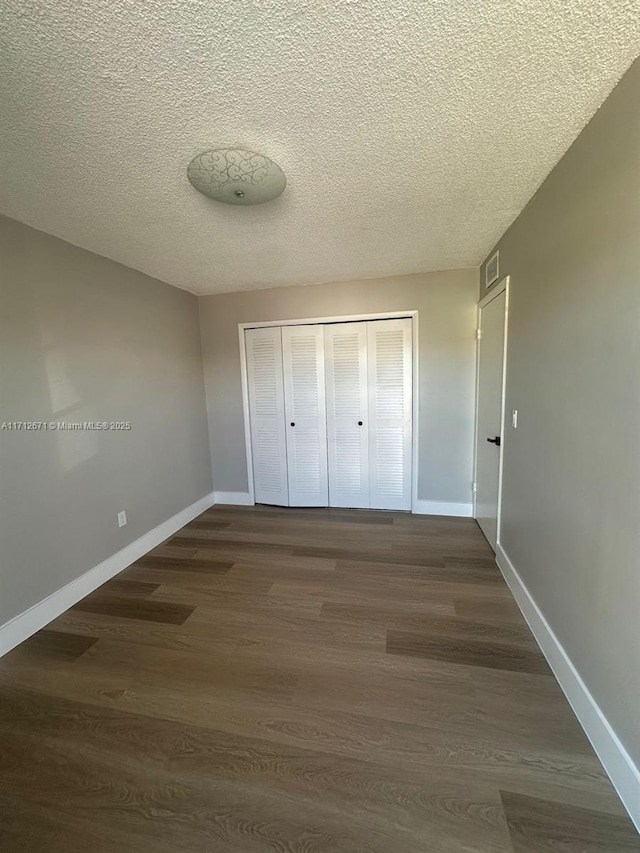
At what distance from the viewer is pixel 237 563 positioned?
249 centimetres

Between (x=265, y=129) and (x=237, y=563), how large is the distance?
2.59 m

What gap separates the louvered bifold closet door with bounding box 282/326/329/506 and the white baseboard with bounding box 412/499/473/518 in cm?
98

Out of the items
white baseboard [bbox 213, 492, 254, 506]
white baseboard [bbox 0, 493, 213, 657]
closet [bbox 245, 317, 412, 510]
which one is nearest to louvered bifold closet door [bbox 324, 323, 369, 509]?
closet [bbox 245, 317, 412, 510]

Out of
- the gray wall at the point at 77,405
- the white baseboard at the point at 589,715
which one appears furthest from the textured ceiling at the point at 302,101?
the white baseboard at the point at 589,715

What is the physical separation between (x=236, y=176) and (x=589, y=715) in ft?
8.71

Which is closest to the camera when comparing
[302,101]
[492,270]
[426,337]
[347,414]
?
[302,101]

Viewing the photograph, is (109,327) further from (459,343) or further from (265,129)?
(459,343)

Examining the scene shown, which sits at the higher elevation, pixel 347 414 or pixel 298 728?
pixel 347 414

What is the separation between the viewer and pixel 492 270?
96.1 inches

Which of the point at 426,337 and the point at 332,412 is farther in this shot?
the point at 332,412

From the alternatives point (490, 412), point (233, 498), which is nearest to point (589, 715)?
point (490, 412)

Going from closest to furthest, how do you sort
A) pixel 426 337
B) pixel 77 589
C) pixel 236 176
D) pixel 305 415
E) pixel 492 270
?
1. pixel 236 176
2. pixel 77 589
3. pixel 492 270
4. pixel 426 337
5. pixel 305 415

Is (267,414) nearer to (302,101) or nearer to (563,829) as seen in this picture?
(302,101)

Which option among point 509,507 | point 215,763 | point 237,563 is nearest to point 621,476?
point 509,507
